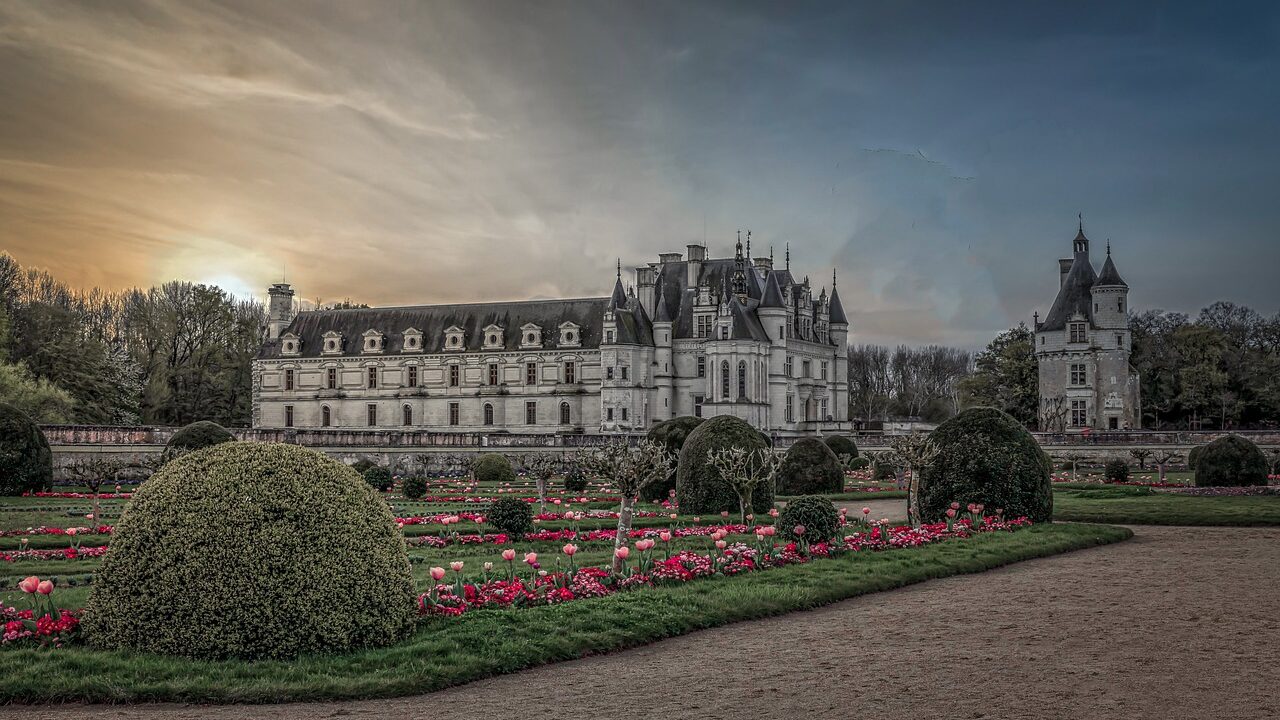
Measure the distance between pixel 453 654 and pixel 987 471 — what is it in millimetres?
12814

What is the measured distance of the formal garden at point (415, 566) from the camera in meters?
8.27

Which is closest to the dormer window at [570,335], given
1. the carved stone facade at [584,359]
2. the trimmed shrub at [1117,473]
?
the carved stone facade at [584,359]

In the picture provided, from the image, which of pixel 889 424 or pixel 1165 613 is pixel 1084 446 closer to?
pixel 889 424

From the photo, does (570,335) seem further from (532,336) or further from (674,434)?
(674,434)

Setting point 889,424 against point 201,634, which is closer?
point 201,634

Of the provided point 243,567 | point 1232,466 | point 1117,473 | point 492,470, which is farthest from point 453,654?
point 1117,473

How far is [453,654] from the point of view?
8750mm

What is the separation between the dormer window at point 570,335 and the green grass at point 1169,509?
38.8 meters

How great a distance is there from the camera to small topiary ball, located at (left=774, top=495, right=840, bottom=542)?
1515 centimetres

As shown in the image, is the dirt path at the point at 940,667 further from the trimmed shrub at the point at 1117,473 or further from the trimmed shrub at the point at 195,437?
the trimmed shrub at the point at 195,437

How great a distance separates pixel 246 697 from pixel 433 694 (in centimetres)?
130

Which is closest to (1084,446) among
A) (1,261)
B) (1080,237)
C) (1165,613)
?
(1080,237)

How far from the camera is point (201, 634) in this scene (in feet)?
27.1

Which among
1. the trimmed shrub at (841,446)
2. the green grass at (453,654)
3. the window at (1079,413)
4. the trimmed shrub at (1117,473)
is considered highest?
the window at (1079,413)
